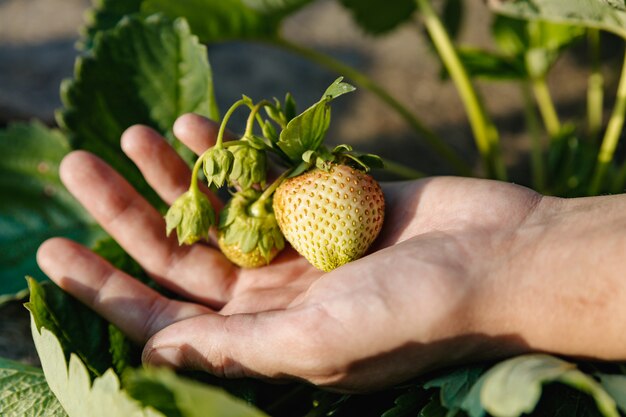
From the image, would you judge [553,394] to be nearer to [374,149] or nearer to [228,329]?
[228,329]

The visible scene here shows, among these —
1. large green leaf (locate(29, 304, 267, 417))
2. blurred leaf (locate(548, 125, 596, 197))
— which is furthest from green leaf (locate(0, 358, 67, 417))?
blurred leaf (locate(548, 125, 596, 197))

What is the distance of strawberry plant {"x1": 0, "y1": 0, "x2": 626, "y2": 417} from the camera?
0.71 meters

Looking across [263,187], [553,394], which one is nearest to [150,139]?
[263,187]

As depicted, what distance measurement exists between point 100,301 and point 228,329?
269 millimetres

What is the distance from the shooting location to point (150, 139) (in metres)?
1.03

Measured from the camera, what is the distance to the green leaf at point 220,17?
4.16ft

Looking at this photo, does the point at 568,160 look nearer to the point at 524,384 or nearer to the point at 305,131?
the point at 305,131

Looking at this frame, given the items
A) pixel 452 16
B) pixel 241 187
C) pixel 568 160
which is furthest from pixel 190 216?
pixel 452 16

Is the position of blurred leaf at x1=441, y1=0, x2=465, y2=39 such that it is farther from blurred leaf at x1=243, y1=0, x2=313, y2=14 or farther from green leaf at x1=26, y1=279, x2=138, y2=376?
green leaf at x1=26, y1=279, x2=138, y2=376

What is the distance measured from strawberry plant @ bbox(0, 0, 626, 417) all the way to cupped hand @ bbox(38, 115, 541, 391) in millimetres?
38

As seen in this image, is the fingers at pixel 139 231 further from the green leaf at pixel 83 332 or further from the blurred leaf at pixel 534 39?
the blurred leaf at pixel 534 39

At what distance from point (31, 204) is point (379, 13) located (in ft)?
2.85

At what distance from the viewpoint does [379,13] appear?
5.19ft

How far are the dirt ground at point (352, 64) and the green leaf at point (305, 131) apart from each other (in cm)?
114
